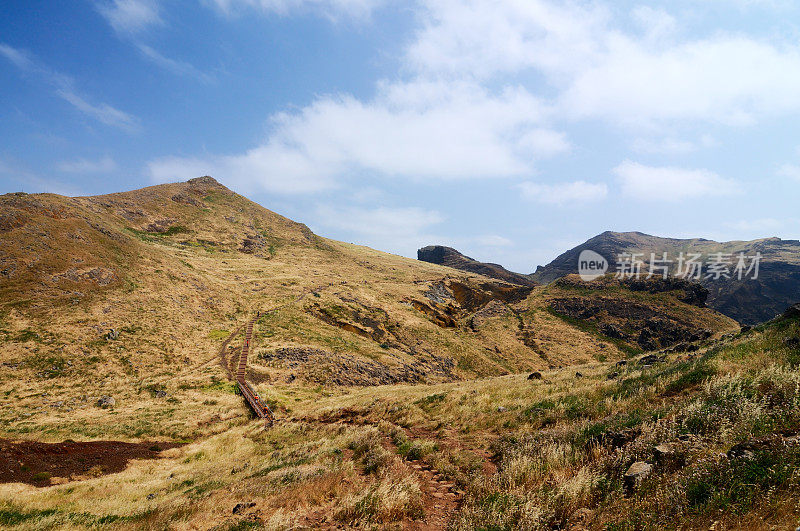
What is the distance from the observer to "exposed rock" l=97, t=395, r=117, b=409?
22.4m

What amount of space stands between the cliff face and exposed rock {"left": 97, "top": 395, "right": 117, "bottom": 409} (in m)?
136

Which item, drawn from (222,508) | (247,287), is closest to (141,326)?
(247,287)

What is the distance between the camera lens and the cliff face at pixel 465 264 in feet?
490

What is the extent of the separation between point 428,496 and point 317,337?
114 feet

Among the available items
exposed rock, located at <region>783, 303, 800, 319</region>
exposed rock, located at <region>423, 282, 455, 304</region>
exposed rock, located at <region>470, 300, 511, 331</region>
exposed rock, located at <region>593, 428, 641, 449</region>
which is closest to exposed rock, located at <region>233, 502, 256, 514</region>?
exposed rock, located at <region>593, 428, 641, 449</region>

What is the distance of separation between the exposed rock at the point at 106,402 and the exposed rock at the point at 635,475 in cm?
3089

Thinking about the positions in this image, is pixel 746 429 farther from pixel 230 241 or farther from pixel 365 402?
pixel 230 241

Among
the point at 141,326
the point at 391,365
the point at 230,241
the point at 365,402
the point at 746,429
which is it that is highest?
the point at 230,241

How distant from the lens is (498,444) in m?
9.52

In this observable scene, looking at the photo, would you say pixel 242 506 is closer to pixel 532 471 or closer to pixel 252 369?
pixel 532 471

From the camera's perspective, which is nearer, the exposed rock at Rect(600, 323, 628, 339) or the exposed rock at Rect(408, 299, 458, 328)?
the exposed rock at Rect(600, 323, 628, 339)

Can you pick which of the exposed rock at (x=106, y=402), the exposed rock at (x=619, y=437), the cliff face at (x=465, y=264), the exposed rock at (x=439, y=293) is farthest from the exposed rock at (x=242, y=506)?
the cliff face at (x=465, y=264)

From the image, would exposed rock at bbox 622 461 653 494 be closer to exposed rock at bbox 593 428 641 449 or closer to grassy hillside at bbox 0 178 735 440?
exposed rock at bbox 593 428 641 449

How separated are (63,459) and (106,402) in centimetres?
938
